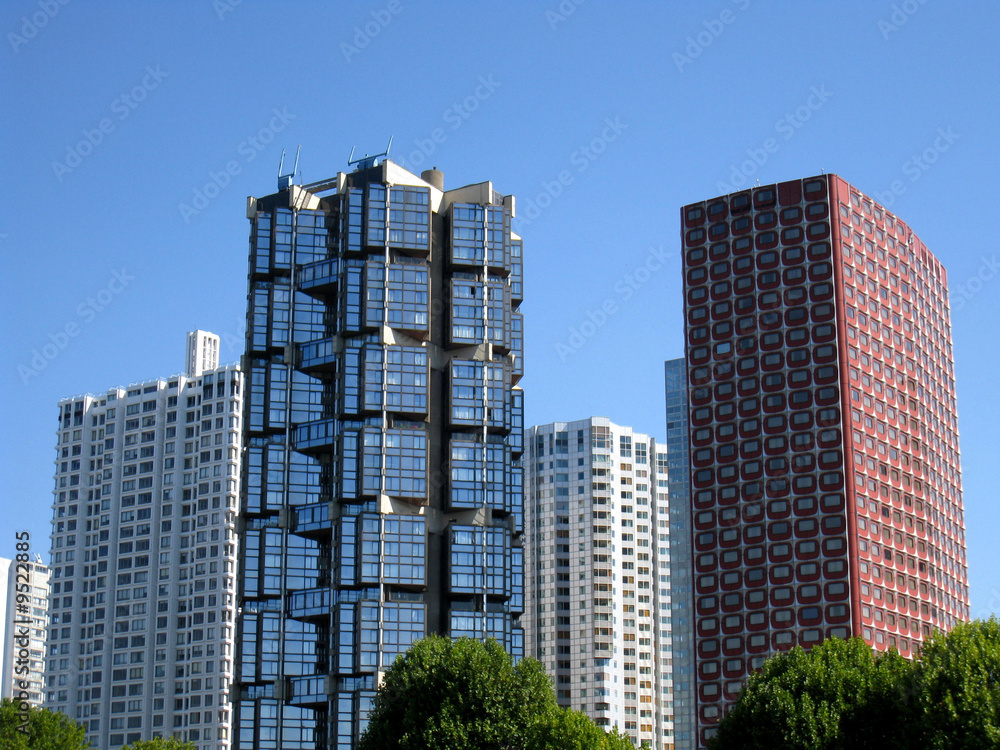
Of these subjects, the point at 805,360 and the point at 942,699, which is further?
the point at 805,360

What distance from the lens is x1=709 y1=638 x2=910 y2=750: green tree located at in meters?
89.6

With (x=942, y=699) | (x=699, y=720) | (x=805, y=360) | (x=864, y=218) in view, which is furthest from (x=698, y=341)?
(x=942, y=699)

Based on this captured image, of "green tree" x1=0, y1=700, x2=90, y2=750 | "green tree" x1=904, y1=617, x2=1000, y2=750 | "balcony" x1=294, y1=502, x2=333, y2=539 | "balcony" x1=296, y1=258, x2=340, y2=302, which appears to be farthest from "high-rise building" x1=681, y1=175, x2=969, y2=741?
"green tree" x1=904, y1=617, x2=1000, y2=750

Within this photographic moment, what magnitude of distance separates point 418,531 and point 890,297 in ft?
254

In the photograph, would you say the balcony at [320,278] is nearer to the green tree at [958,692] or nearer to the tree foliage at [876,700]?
the tree foliage at [876,700]

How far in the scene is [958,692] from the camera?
274ft

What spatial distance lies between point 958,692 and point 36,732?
82558 millimetres

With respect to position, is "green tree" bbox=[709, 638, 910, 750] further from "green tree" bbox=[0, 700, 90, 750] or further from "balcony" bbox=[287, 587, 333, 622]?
"green tree" bbox=[0, 700, 90, 750]

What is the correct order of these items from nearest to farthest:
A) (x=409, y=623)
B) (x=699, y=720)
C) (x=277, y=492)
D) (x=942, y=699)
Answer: (x=942, y=699), (x=409, y=623), (x=277, y=492), (x=699, y=720)

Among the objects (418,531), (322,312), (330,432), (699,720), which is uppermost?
(322,312)

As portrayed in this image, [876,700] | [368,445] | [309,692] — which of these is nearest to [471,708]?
[876,700]

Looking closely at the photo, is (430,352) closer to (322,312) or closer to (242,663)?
(322,312)

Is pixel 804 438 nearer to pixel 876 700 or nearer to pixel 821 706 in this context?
pixel 876 700

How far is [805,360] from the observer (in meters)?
163
